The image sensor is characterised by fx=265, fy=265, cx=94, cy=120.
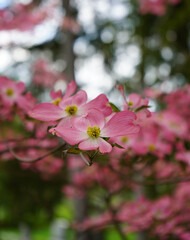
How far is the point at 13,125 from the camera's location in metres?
2.88

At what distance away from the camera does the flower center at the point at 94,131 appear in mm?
421

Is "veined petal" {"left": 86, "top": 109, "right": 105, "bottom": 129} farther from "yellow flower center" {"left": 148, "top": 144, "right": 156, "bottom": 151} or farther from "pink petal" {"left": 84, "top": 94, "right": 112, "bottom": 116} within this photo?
"yellow flower center" {"left": 148, "top": 144, "right": 156, "bottom": 151}

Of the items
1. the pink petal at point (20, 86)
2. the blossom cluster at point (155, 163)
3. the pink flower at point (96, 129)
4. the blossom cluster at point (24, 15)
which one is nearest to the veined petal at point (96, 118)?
the pink flower at point (96, 129)

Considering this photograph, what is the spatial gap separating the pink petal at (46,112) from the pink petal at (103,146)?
106 millimetres

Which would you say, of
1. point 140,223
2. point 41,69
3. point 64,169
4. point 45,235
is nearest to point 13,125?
point 64,169

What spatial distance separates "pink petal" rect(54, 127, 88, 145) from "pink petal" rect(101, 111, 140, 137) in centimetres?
4

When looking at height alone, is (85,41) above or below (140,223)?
above

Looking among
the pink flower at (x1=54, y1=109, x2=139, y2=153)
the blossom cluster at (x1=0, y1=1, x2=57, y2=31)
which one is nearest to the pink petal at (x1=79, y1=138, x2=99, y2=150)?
the pink flower at (x1=54, y1=109, x2=139, y2=153)

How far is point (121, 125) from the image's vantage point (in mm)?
417

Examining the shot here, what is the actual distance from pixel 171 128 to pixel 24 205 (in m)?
1.93

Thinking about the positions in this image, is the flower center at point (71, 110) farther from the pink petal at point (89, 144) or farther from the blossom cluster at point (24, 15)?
the blossom cluster at point (24, 15)

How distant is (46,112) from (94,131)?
105mm

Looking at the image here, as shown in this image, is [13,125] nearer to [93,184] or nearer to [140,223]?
[93,184]

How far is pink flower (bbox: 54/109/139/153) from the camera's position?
40 cm
